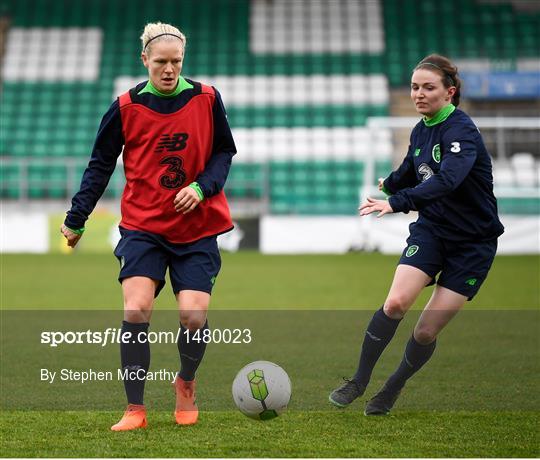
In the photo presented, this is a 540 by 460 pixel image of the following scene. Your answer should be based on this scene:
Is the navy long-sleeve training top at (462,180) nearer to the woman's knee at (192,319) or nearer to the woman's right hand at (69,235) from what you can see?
the woman's knee at (192,319)

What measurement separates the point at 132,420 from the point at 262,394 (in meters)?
0.59

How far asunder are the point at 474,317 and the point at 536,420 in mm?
4601

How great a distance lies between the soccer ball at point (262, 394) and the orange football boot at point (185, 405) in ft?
0.66

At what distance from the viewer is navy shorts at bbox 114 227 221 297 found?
4.54 m

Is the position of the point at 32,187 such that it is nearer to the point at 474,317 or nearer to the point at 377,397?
the point at 474,317

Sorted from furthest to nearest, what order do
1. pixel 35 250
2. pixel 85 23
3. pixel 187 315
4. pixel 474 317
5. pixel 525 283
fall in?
pixel 85 23, pixel 35 250, pixel 525 283, pixel 474 317, pixel 187 315

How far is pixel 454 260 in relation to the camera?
4.91 m

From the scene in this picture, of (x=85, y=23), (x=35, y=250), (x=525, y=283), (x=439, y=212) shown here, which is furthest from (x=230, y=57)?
(x=439, y=212)

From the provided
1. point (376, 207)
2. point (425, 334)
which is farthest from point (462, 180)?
point (425, 334)

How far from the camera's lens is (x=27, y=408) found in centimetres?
505

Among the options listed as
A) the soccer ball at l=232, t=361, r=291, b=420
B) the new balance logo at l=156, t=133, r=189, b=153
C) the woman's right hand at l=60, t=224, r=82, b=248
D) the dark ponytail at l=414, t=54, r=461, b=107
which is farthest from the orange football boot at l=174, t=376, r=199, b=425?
the dark ponytail at l=414, t=54, r=461, b=107

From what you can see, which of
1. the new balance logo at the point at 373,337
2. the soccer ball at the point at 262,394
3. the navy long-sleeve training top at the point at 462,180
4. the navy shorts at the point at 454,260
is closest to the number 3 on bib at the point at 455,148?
the navy long-sleeve training top at the point at 462,180

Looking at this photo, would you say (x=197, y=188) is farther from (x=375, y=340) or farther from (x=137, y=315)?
(x=375, y=340)

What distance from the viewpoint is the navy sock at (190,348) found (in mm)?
4707
